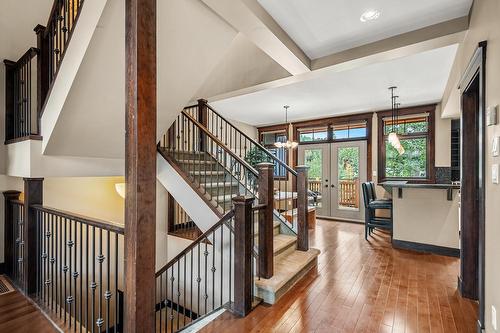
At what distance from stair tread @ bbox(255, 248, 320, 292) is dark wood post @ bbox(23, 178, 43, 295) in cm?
243

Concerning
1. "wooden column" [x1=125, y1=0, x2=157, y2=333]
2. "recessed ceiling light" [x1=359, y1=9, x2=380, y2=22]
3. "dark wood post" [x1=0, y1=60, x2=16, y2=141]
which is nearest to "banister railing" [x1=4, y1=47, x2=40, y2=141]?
"dark wood post" [x1=0, y1=60, x2=16, y2=141]

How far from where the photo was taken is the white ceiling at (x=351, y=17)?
235cm

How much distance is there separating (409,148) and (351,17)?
4.75m

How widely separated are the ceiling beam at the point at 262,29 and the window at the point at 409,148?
13.7 ft

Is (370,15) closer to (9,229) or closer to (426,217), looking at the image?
(426,217)

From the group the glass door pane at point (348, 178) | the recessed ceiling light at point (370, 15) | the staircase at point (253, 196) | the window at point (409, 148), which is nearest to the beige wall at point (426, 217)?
the staircase at point (253, 196)

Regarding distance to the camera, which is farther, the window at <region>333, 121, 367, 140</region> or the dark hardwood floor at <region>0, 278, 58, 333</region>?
the window at <region>333, 121, 367, 140</region>

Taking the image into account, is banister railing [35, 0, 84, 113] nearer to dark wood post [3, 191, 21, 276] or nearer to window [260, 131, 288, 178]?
dark wood post [3, 191, 21, 276]

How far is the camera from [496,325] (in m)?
1.60

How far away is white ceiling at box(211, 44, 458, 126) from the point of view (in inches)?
152

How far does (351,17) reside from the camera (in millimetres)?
2555

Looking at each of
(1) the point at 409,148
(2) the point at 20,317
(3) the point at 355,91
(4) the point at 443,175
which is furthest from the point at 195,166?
(4) the point at 443,175

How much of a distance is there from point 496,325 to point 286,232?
252 centimetres

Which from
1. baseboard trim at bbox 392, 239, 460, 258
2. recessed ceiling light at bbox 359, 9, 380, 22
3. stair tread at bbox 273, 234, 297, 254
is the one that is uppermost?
recessed ceiling light at bbox 359, 9, 380, 22
